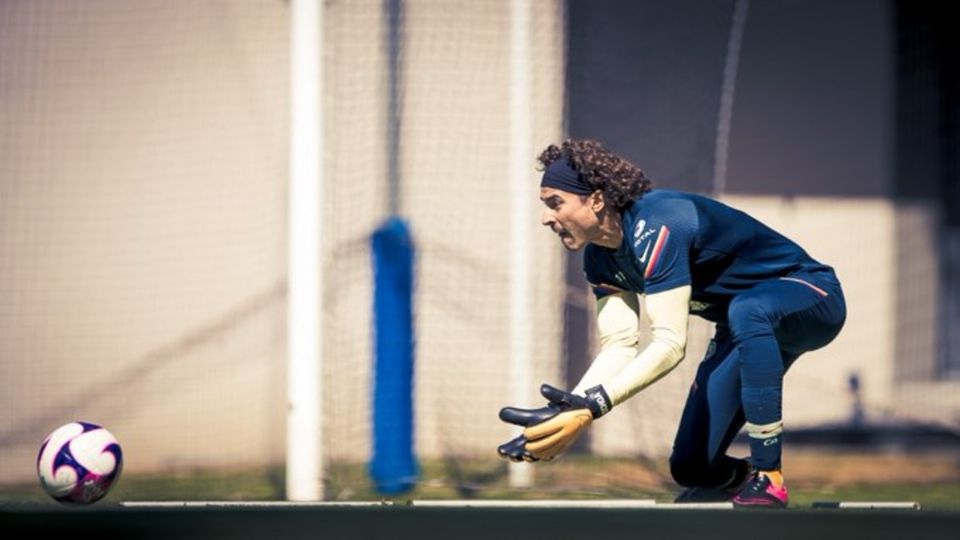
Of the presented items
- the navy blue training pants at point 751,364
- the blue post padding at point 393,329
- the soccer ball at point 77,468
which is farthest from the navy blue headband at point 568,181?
the blue post padding at point 393,329

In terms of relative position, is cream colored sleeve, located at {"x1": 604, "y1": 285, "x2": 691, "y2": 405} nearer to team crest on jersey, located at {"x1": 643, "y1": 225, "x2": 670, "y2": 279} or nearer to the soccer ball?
team crest on jersey, located at {"x1": 643, "y1": 225, "x2": 670, "y2": 279}

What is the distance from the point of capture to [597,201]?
4.63 m

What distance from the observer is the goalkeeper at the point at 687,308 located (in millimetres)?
4438

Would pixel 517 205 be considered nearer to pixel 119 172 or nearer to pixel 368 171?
pixel 368 171

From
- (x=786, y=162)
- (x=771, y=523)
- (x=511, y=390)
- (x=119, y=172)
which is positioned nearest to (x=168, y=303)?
(x=119, y=172)

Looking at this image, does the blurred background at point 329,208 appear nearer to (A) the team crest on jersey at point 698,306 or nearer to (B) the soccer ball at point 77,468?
(B) the soccer ball at point 77,468

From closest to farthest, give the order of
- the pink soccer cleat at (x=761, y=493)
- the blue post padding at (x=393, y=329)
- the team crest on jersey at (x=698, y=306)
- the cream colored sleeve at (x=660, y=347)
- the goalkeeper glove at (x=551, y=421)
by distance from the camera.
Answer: the goalkeeper glove at (x=551, y=421), the cream colored sleeve at (x=660, y=347), the pink soccer cleat at (x=761, y=493), the team crest on jersey at (x=698, y=306), the blue post padding at (x=393, y=329)

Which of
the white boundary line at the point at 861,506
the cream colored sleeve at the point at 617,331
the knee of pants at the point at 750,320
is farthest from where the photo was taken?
the cream colored sleeve at the point at 617,331

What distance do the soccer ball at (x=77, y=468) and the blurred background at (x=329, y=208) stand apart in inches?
102

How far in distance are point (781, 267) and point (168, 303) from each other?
463 cm

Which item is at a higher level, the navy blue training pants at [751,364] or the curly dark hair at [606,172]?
the curly dark hair at [606,172]

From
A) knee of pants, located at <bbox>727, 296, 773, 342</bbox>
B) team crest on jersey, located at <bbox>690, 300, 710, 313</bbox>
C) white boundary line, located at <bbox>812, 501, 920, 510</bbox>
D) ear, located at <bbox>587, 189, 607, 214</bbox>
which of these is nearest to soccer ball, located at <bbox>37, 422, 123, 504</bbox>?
ear, located at <bbox>587, 189, 607, 214</bbox>

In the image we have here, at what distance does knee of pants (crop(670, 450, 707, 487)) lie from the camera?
16.6 feet

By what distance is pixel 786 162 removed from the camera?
1011cm
